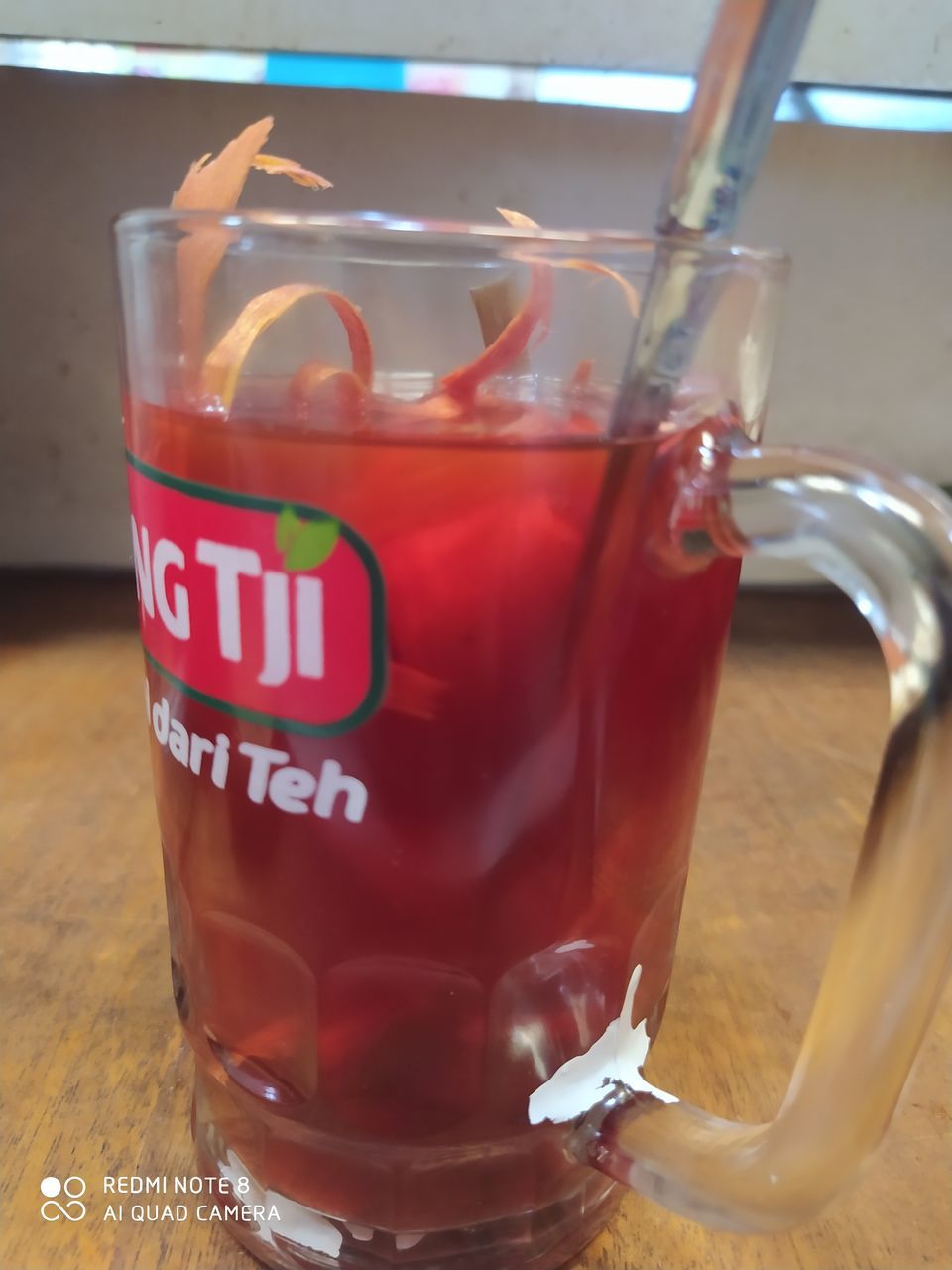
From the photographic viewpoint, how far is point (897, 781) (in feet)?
0.84

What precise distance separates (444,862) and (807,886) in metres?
0.36

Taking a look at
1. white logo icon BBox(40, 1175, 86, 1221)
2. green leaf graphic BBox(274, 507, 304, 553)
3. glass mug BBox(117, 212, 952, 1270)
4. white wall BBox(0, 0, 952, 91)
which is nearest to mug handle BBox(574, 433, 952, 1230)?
glass mug BBox(117, 212, 952, 1270)

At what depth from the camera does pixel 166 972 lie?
1.66ft

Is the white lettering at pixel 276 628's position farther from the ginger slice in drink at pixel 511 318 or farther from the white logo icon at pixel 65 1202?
the white logo icon at pixel 65 1202

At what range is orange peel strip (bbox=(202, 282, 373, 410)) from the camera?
11.7 inches

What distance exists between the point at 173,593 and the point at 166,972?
10.8 inches

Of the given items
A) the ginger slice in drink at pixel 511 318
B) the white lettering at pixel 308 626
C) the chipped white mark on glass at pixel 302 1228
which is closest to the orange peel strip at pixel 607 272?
the ginger slice in drink at pixel 511 318

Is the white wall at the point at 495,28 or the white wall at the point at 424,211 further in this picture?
the white wall at the point at 424,211

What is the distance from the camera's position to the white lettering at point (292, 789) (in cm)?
30

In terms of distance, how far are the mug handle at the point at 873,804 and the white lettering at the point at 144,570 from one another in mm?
163

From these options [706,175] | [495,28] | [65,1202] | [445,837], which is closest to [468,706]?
[445,837]

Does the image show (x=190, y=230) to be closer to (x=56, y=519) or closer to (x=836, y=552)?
(x=836, y=552)

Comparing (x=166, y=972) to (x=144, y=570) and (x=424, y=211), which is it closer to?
(x=144, y=570)

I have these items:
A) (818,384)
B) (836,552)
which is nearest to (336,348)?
(836,552)
